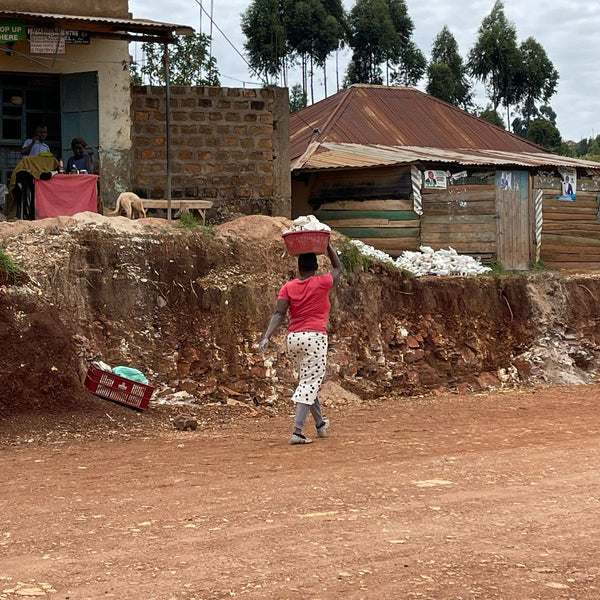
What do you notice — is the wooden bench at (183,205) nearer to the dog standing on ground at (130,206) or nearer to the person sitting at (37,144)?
the dog standing on ground at (130,206)

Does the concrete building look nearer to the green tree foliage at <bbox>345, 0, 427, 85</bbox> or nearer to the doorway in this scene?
the doorway

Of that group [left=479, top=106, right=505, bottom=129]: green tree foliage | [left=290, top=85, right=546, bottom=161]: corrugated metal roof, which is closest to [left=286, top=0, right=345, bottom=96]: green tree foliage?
[left=479, top=106, right=505, bottom=129]: green tree foliage

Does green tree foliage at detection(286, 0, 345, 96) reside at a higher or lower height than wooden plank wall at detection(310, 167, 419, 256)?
higher

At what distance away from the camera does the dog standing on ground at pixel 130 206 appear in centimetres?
1519

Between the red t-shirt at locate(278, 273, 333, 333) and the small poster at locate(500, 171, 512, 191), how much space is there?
12414 mm

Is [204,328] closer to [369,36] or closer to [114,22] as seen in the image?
[114,22]

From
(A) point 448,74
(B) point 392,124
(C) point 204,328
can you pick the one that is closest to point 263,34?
(A) point 448,74

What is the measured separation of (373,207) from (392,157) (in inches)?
47.9

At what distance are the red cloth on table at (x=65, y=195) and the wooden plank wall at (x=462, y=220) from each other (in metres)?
7.54

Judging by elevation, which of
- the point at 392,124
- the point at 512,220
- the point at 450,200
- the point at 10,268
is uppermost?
the point at 392,124

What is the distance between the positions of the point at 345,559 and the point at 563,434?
5196 mm

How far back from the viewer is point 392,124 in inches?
1006

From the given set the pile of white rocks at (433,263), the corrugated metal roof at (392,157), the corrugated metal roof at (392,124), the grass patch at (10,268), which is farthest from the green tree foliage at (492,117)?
the grass patch at (10,268)

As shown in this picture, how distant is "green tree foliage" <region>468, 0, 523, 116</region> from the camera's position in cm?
4188
